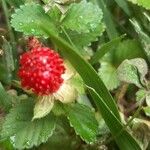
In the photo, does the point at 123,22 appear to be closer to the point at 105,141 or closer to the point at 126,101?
the point at 126,101

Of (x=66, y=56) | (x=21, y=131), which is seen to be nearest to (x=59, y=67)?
(x=66, y=56)

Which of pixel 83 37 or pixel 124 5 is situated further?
pixel 124 5

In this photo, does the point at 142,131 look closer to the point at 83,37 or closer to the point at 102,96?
the point at 102,96

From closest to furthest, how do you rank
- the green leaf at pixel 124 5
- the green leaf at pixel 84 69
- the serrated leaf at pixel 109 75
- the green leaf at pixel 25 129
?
the green leaf at pixel 84 69 < the green leaf at pixel 25 129 < the serrated leaf at pixel 109 75 < the green leaf at pixel 124 5

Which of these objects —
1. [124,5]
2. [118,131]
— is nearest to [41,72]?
[118,131]

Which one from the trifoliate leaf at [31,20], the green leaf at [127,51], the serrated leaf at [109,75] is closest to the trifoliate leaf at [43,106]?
the trifoliate leaf at [31,20]

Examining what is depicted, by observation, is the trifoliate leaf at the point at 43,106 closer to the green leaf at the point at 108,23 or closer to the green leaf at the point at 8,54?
the green leaf at the point at 8,54

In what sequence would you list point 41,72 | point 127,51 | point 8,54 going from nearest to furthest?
point 41,72
point 8,54
point 127,51

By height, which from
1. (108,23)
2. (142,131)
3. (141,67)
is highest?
(108,23)
